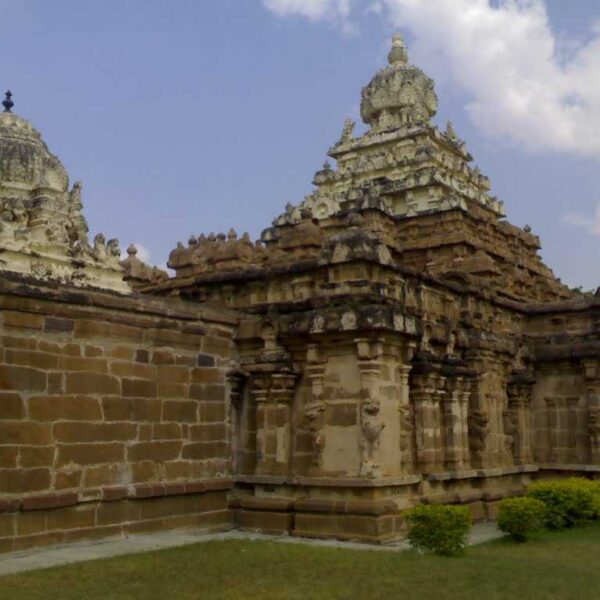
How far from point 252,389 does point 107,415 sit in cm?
274

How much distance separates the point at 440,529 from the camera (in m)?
10.8

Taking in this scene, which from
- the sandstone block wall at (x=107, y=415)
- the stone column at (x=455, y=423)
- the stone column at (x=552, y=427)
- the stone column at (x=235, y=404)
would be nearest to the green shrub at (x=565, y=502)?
the stone column at (x=455, y=423)

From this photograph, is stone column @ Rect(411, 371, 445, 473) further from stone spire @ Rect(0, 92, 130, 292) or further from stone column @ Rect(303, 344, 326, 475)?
stone spire @ Rect(0, 92, 130, 292)

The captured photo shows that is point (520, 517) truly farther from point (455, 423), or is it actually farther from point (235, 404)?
point (235, 404)

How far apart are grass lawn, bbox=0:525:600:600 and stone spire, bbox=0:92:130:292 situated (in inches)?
182

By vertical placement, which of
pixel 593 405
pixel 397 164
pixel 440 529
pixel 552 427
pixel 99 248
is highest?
pixel 397 164

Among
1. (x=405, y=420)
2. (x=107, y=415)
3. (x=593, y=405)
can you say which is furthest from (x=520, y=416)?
(x=107, y=415)

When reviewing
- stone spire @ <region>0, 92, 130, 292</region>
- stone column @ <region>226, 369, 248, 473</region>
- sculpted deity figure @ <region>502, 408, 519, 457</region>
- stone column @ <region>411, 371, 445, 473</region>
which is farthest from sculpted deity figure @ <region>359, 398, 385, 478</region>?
sculpted deity figure @ <region>502, 408, 519, 457</region>

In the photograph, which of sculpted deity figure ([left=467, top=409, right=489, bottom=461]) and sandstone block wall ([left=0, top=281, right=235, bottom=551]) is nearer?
sandstone block wall ([left=0, top=281, right=235, bottom=551])

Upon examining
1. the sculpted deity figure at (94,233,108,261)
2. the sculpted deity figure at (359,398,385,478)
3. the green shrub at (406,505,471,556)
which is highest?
the sculpted deity figure at (94,233,108,261)

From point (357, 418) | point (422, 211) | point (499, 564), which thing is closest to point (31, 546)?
point (357, 418)

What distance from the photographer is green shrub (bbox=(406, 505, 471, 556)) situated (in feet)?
35.6

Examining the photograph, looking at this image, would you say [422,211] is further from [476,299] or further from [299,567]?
[299,567]

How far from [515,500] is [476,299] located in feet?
17.6
